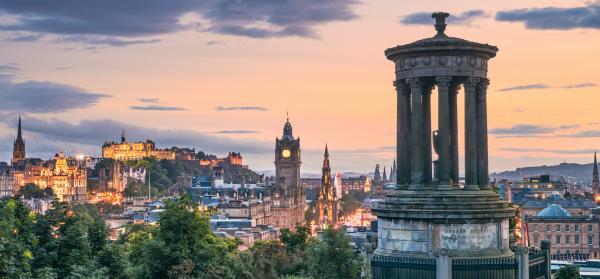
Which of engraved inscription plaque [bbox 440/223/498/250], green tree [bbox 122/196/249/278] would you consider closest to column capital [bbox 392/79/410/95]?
engraved inscription plaque [bbox 440/223/498/250]

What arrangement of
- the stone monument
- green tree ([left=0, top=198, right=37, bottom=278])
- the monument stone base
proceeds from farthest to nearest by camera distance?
the stone monument → the monument stone base → green tree ([left=0, top=198, right=37, bottom=278])

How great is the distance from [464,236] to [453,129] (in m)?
4.58

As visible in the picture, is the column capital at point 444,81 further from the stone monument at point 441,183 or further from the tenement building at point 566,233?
the tenement building at point 566,233

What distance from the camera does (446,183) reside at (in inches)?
1352

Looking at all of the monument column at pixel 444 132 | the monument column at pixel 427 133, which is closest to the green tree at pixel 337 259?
the monument column at pixel 427 133

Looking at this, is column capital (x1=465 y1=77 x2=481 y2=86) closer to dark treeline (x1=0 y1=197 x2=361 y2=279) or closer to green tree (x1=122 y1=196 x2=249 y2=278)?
dark treeline (x1=0 y1=197 x2=361 y2=279)

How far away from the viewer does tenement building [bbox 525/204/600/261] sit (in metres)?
150

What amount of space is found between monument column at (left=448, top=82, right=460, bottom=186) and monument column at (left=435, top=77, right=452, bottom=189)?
689mm

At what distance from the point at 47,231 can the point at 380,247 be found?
1642cm

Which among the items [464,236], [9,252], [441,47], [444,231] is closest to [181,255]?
[444,231]

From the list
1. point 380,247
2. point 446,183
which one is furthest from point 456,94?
point 380,247

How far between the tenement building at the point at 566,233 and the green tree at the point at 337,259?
117226 millimetres

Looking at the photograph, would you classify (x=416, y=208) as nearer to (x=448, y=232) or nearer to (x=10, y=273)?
(x=448, y=232)

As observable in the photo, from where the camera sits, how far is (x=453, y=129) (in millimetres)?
36156
